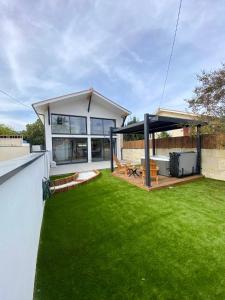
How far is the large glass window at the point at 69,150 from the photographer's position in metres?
14.6

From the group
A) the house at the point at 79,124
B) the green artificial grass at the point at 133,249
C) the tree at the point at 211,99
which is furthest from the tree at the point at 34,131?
the tree at the point at 211,99

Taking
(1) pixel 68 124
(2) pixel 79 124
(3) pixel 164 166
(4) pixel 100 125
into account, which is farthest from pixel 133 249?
(4) pixel 100 125

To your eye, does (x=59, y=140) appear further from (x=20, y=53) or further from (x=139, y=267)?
(x=139, y=267)

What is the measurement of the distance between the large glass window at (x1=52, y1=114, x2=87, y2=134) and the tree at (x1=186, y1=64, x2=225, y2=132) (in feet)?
35.6

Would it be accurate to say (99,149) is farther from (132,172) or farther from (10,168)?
(10,168)

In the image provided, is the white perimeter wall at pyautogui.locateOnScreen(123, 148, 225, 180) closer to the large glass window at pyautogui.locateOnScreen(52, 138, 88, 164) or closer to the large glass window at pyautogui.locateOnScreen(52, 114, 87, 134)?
the large glass window at pyautogui.locateOnScreen(52, 138, 88, 164)

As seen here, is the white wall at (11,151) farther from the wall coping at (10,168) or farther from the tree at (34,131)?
the tree at (34,131)

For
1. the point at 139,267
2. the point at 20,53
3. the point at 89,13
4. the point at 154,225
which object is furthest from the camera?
the point at 20,53

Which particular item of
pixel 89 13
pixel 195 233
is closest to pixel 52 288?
pixel 195 233

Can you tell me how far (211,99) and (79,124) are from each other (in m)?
11.6

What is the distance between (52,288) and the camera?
237 cm

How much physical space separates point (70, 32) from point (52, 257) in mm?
10530

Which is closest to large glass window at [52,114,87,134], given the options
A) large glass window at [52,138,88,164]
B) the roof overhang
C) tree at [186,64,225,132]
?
large glass window at [52,138,88,164]

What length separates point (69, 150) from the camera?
596 inches
